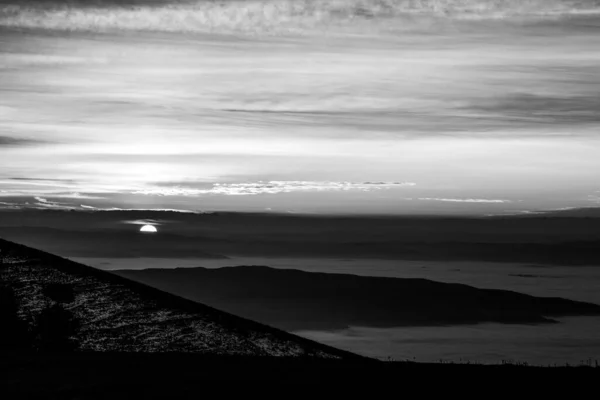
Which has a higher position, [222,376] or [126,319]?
[222,376]

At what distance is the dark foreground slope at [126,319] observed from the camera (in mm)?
12305

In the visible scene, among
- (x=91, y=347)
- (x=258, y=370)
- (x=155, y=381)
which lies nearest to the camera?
(x=155, y=381)

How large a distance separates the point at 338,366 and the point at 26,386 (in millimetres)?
3441

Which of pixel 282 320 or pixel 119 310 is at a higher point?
pixel 119 310

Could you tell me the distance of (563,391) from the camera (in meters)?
8.34

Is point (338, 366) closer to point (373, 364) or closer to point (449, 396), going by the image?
point (373, 364)

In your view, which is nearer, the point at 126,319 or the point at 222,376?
the point at 222,376

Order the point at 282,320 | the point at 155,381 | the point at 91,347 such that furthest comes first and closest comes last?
the point at 282,320
the point at 91,347
the point at 155,381

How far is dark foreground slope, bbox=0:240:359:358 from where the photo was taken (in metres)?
12.3

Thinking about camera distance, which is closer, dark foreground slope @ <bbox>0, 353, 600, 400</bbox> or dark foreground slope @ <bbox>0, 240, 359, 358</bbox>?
dark foreground slope @ <bbox>0, 353, 600, 400</bbox>

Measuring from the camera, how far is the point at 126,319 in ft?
43.4

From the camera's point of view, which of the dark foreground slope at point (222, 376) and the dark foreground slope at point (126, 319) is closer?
the dark foreground slope at point (222, 376)

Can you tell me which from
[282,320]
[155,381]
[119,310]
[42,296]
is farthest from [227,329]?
[282,320]

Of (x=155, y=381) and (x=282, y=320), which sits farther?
(x=282, y=320)
